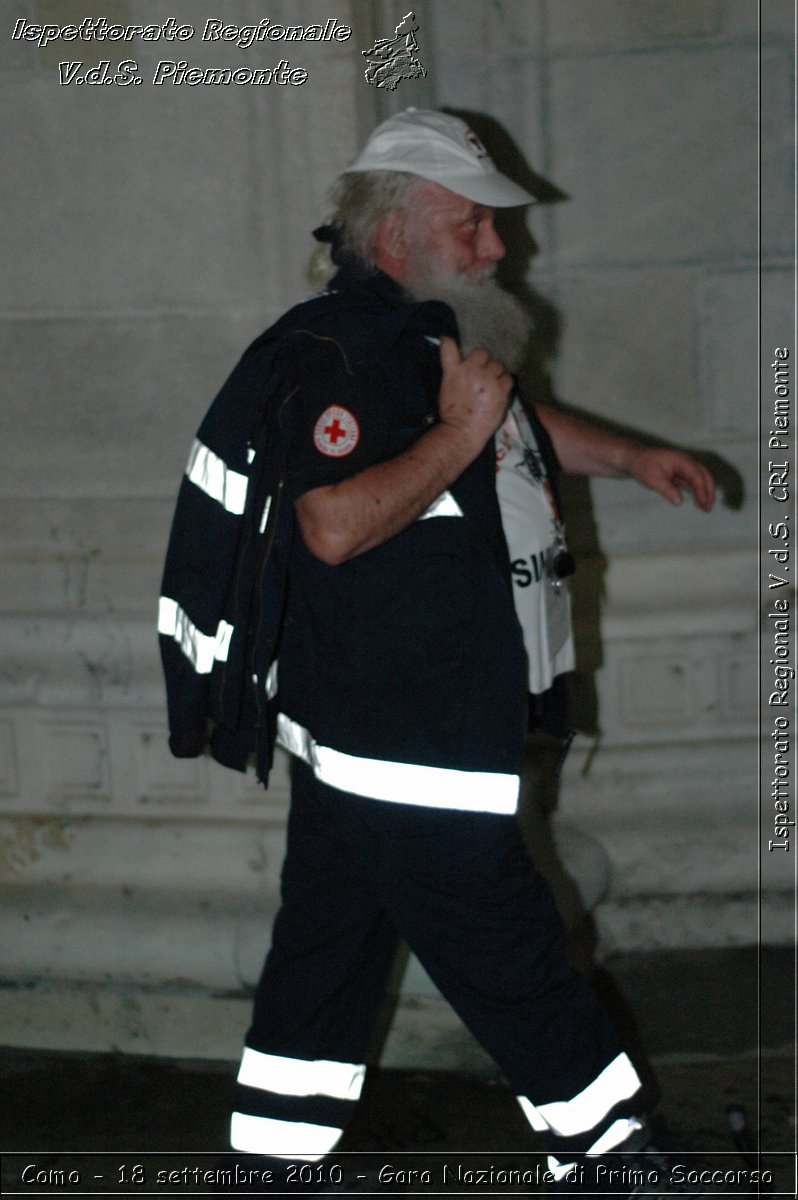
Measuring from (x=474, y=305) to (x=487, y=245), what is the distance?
144mm

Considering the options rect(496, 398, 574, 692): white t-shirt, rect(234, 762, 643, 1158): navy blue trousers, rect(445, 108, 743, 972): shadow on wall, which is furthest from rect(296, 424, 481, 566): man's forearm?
rect(445, 108, 743, 972): shadow on wall

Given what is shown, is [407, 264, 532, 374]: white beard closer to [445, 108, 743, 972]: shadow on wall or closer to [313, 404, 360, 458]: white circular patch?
[313, 404, 360, 458]: white circular patch

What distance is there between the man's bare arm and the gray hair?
0.97 feet

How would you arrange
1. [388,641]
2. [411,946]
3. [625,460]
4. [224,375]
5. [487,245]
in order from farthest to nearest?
1. [224,375]
2. [625,460]
3. [487,245]
4. [411,946]
5. [388,641]

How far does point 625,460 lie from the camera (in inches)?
110

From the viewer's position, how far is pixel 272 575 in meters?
2.30

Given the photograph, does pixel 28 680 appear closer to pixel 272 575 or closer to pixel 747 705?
pixel 272 575

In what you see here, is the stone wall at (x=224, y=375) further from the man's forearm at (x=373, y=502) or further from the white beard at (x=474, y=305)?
the man's forearm at (x=373, y=502)

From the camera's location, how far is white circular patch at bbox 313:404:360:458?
7.11 feet

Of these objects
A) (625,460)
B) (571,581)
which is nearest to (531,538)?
(625,460)

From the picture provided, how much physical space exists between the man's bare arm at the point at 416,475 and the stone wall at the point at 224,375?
45.4 inches

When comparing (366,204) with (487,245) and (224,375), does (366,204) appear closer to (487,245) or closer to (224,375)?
(487,245)

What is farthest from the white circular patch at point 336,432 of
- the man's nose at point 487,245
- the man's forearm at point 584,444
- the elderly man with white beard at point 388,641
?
the man's forearm at point 584,444

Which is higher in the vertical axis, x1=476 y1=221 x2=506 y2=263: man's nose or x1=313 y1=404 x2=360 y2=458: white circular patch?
x1=476 y1=221 x2=506 y2=263: man's nose
